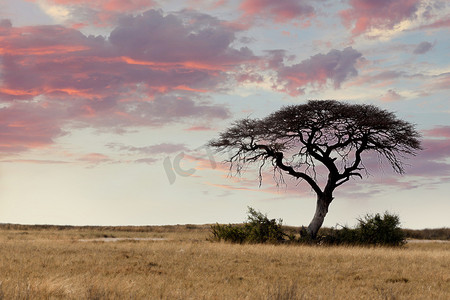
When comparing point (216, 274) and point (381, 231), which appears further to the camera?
point (381, 231)

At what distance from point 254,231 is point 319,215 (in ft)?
15.9

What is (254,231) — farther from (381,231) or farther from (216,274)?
(216,274)

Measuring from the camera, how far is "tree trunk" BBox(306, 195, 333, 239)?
3181cm

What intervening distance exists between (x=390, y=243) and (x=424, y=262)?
443 inches

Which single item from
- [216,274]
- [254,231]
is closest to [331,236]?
[254,231]

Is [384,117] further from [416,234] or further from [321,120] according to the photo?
[416,234]

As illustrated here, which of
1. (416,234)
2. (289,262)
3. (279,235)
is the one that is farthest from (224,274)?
(416,234)

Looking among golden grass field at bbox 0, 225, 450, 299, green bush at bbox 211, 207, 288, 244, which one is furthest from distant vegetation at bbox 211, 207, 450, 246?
golden grass field at bbox 0, 225, 450, 299

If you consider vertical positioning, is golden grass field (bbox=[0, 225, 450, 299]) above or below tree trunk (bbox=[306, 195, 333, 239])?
below

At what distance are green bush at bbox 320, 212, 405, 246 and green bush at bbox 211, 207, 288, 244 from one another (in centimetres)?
344

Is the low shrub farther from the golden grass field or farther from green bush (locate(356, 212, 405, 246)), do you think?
the golden grass field

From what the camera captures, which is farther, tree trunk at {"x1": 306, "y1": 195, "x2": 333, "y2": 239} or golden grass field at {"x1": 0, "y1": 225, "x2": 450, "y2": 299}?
tree trunk at {"x1": 306, "y1": 195, "x2": 333, "y2": 239}

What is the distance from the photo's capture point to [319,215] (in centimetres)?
3203

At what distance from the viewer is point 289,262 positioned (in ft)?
59.0
